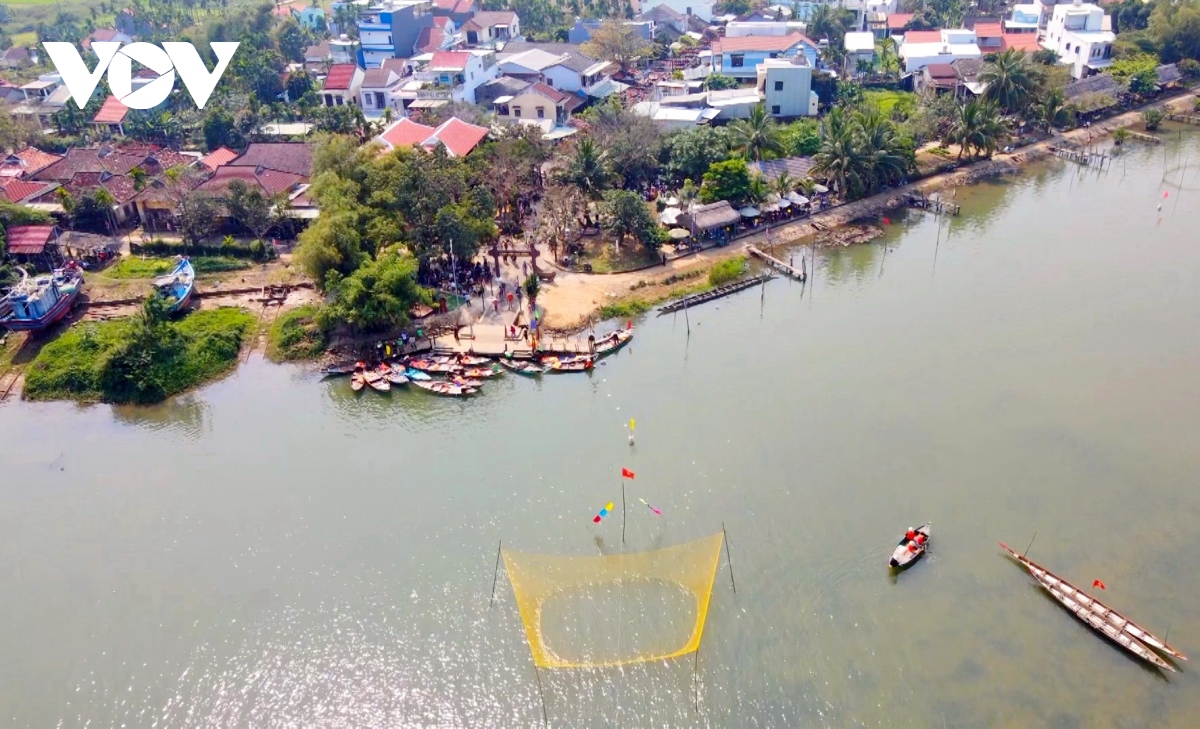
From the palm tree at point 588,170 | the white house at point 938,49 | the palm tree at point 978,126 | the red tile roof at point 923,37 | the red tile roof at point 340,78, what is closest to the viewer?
the palm tree at point 588,170

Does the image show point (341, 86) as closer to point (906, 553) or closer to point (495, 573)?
point (495, 573)

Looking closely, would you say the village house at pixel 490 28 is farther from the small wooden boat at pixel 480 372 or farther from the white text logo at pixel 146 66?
the small wooden boat at pixel 480 372

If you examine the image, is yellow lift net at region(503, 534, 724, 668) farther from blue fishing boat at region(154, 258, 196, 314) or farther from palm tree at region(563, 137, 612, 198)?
palm tree at region(563, 137, 612, 198)

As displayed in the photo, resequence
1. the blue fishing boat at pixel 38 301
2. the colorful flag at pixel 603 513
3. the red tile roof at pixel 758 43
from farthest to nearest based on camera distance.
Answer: the red tile roof at pixel 758 43, the blue fishing boat at pixel 38 301, the colorful flag at pixel 603 513

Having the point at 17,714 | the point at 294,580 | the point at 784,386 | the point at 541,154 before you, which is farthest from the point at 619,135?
the point at 17,714

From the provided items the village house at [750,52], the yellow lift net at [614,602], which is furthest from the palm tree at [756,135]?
the yellow lift net at [614,602]

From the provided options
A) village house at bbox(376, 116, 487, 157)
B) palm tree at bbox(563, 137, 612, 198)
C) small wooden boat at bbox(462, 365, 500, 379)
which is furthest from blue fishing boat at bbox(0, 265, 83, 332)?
palm tree at bbox(563, 137, 612, 198)
